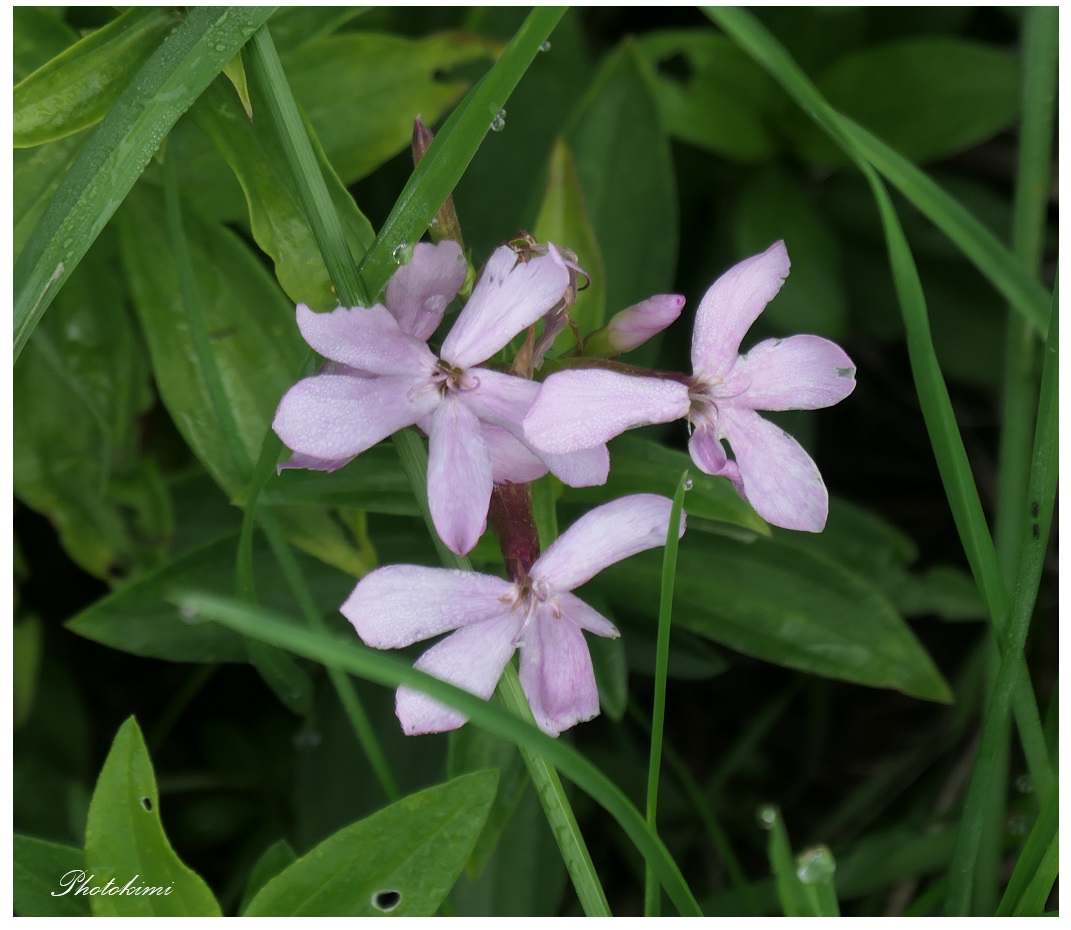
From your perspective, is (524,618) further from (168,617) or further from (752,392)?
(168,617)

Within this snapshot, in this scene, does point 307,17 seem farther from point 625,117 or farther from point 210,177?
point 625,117

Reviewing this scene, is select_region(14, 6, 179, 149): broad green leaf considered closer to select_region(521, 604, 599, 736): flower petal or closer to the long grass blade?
the long grass blade

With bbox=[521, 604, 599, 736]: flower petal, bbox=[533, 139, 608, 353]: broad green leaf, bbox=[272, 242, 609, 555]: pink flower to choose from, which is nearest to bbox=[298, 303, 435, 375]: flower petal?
bbox=[272, 242, 609, 555]: pink flower

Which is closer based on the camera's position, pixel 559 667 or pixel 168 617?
pixel 559 667

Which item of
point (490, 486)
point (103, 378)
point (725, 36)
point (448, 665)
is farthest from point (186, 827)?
point (725, 36)

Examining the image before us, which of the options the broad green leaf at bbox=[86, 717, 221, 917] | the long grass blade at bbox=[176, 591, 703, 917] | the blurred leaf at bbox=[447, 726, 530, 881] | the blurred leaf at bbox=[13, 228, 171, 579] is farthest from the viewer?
the blurred leaf at bbox=[13, 228, 171, 579]

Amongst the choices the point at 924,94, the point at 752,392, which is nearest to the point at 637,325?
the point at 752,392

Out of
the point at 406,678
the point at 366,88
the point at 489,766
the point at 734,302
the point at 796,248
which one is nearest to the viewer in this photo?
the point at 406,678
